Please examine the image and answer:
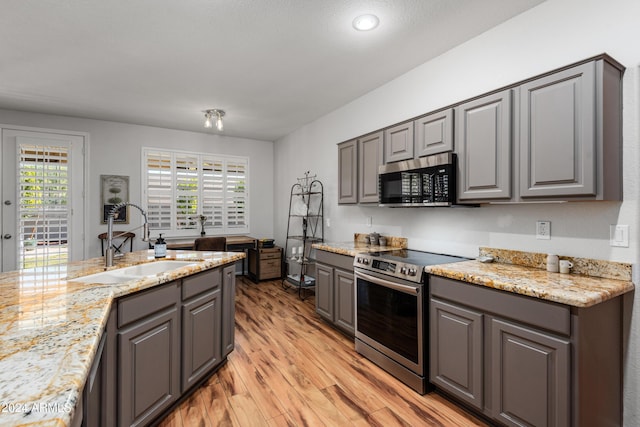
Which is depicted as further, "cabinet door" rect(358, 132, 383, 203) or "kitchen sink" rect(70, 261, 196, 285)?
"cabinet door" rect(358, 132, 383, 203)

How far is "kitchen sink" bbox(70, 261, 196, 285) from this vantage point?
194cm

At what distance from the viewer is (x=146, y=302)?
5.65 feet

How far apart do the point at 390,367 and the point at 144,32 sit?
3.27 meters

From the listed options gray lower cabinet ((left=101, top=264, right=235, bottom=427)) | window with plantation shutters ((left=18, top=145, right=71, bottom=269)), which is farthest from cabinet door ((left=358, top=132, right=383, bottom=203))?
window with plantation shutters ((left=18, top=145, right=71, bottom=269))

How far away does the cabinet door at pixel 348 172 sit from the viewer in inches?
136

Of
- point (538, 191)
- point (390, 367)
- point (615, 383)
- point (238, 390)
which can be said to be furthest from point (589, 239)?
point (238, 390)

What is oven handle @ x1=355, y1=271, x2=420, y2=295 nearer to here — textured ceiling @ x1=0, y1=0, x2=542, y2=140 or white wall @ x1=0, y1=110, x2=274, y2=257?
textured ceiling @ x1=0, y1=0, x2=542, y2=140

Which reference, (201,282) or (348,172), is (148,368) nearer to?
(201,282)

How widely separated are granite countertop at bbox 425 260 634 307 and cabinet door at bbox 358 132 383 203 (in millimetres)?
1239

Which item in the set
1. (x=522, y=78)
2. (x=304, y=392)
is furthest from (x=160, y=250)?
(x=522, y=78)

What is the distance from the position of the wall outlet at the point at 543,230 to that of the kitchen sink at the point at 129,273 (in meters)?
2.47

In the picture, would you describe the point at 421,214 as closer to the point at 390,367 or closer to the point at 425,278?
the point at 425,278

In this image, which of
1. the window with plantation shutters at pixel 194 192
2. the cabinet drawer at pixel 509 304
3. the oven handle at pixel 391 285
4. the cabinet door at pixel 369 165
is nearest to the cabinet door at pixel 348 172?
the cabinet door at pixel 369 165

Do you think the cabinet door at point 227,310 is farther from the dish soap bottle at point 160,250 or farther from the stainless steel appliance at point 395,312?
the stainless steel appliance at point 395,312
